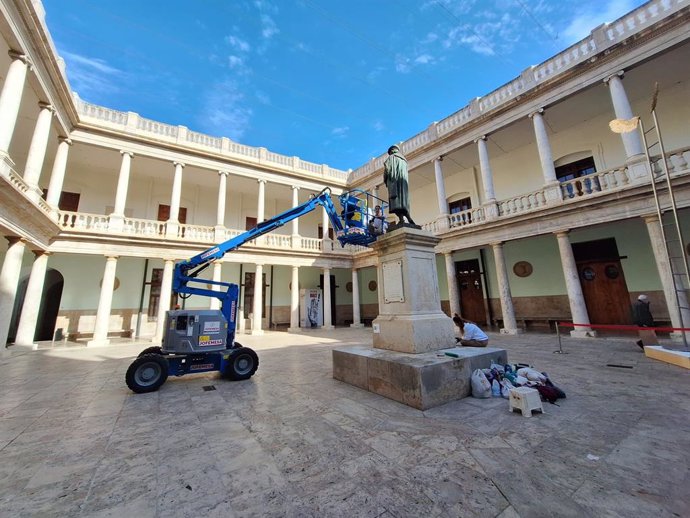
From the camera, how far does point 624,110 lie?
877 cm

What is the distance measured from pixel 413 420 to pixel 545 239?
41.8ft

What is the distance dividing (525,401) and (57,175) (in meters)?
Result: 15.9

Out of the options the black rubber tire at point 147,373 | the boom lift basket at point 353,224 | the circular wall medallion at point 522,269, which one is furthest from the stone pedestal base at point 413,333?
the circular wall medallion at point 522,269

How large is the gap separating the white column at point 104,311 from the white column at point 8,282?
7.83 feet

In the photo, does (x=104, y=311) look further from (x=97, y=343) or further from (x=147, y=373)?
(x=147, y=373)

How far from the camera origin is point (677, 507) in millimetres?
1735

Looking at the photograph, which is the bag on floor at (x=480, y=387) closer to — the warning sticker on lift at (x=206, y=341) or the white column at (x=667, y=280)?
the warning sticker on lift at (x=206, y=341)

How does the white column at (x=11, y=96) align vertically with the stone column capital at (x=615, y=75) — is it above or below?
below

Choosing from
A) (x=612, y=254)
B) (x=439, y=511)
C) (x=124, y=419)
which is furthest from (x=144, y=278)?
(x=612, y=254)

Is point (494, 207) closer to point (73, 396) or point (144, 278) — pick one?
point (73, 396)

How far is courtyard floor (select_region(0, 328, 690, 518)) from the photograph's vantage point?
1865 mm

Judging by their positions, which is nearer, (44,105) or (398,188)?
Answer: (398,188)

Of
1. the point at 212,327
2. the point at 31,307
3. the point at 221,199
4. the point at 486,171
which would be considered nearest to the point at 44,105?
the point at 221,199

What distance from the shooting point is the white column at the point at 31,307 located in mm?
9617
